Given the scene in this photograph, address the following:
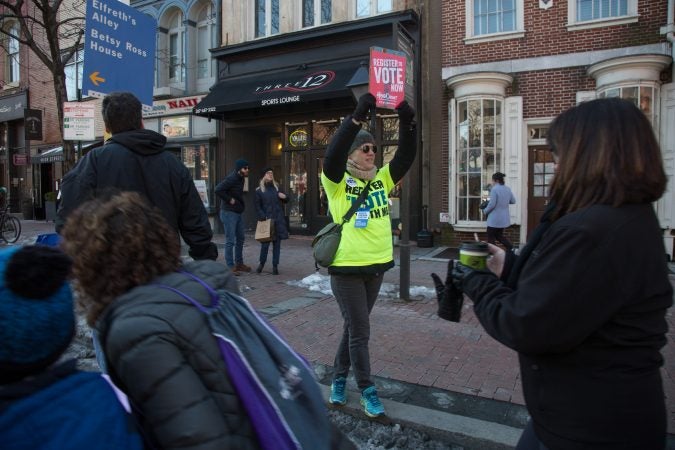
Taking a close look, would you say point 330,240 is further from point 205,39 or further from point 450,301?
point 205,39

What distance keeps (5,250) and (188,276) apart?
48cm

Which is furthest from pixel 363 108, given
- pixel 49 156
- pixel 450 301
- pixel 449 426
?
pixel 49 156

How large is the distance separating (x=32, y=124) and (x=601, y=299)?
2233cm

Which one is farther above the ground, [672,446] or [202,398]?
[202,398]

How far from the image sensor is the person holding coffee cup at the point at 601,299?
137 cm

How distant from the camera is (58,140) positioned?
19953 mm

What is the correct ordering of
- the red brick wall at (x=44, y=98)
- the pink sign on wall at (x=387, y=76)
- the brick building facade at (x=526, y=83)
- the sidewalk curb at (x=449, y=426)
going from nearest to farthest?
the sidewalk curb at (x=449, y=426) < the pink sign on wall at (x=387, y=76) < the brick building facade at (x=526, y=83) < the red brick wall at (x=44, y=98)

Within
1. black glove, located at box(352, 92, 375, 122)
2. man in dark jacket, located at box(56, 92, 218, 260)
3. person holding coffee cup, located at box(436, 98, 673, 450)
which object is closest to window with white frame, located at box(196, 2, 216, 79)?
man in dark jacket, located at box(56, 92, 218, 260)

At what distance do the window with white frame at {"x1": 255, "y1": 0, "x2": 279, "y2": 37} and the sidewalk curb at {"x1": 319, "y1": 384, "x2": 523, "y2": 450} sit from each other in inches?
491

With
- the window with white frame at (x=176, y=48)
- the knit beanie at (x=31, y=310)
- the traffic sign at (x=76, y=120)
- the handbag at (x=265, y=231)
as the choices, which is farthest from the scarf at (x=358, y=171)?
the window with white frame at (x=176, y=48)

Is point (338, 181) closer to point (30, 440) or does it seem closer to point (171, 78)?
point (30, 440)

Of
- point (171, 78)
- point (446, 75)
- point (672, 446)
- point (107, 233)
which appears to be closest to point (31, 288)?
point (107, 233)

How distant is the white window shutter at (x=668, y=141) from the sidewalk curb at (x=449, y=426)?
8061 mm

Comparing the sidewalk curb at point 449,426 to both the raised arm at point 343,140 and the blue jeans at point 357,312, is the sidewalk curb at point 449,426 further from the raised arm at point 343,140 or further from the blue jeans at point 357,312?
the raised arm at point 343,140
